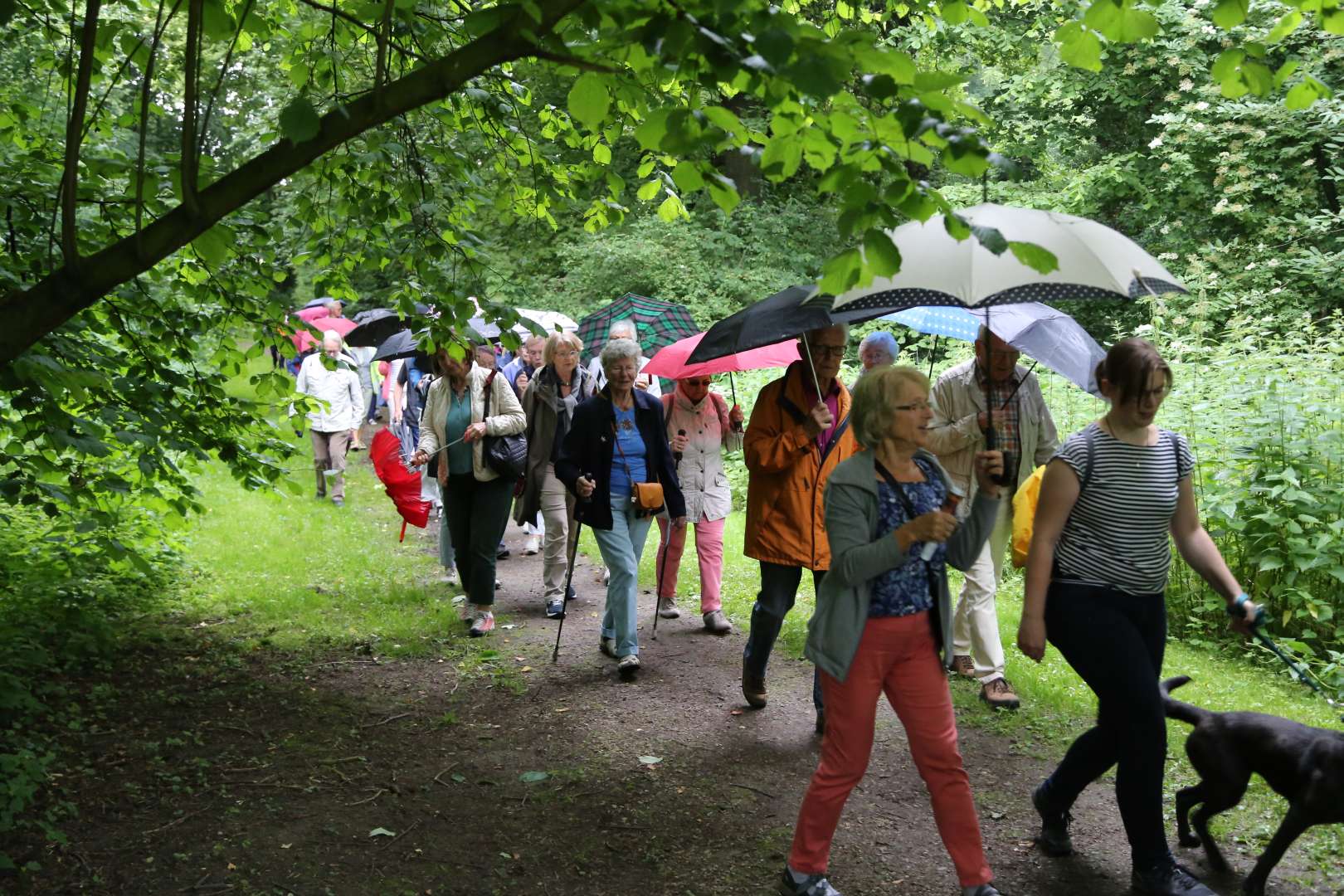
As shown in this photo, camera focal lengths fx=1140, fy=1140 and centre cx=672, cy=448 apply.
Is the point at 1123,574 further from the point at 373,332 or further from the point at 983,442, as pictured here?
the point at 373,332

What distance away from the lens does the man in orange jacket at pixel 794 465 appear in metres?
5.81

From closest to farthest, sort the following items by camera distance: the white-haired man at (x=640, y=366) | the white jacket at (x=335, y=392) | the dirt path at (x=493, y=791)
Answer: the dirt path at (x=493, y=791) < the white-haired man at (x=640, y=366) < the white jacket at (x=335, y=392)

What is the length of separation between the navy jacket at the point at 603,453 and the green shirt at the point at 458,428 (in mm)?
1195

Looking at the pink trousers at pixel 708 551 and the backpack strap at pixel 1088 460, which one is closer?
the backpack strap at pixel 1088 460

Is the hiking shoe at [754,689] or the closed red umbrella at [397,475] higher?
the closed red umbrella at [397,475]

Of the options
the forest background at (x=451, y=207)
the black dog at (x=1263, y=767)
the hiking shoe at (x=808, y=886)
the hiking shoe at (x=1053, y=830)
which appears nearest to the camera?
the forest background at (x=451, y=207)

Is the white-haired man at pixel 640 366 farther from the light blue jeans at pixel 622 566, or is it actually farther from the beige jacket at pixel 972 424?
the beige jacket at pixel 972 424

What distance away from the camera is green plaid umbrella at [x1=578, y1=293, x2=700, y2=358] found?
36.1 ft

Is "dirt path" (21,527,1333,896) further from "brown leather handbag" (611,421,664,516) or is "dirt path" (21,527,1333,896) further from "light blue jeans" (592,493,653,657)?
"brown leather handbag" (611,421,664,516)

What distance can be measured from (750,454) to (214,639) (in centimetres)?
420

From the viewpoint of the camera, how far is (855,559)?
12.5 ft

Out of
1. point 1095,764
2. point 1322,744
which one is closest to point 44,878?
point 1095,764

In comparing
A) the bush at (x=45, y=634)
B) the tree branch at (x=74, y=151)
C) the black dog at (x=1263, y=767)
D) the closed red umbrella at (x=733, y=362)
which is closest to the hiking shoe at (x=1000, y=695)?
the black dog at (x=1263, y=767)

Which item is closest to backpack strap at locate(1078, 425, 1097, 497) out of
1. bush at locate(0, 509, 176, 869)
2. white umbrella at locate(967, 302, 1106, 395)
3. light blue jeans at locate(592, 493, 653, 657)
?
white umbrella at locate(967, 302, 1106, 395)
